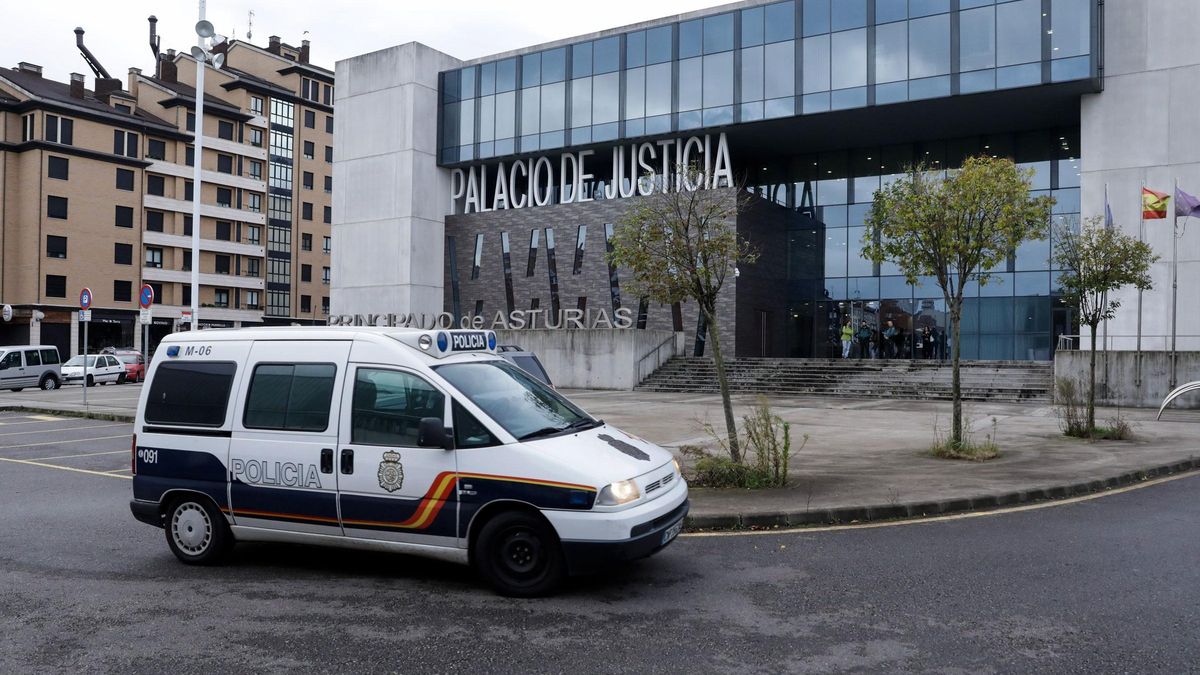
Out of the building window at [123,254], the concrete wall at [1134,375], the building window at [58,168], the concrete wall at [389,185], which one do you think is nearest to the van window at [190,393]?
the concrete wall at [1134,375]

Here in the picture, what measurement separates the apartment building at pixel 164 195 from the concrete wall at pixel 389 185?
68.1ft

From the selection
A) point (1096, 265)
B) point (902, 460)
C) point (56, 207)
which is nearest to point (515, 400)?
point (902, 460)

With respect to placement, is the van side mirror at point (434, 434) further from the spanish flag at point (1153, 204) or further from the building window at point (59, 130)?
the building window at point (59, 130)

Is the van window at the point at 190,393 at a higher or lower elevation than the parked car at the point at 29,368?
higher

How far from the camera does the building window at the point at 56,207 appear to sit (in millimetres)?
57000

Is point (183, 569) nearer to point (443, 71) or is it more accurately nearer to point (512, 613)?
point (512, 613)

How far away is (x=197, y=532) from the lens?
21.7 feet

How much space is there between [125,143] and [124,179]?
2.55 meters

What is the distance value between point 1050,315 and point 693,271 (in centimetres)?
2916

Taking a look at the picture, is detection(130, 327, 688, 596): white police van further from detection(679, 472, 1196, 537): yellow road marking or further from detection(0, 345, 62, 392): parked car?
detection(0, 345, 62, 392): parked car

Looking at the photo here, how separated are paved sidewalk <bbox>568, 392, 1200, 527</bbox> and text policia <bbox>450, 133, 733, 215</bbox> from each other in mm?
18437

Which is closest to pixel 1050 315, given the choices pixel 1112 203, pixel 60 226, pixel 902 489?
pixel 1112 203

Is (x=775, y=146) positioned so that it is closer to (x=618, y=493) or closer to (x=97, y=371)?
(x=97, y=371)

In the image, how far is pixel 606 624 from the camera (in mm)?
5137
